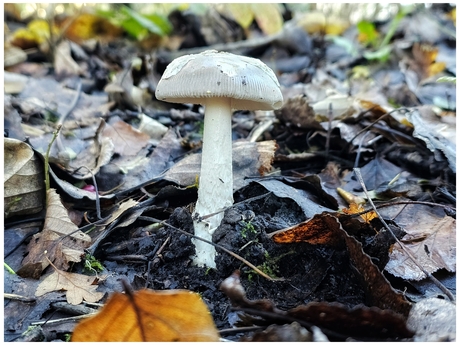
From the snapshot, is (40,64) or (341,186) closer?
(341,186)

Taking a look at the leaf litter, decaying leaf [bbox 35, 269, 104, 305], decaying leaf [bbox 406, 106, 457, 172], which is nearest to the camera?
the leaf litter

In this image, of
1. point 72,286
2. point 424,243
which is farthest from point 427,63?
point 72,286

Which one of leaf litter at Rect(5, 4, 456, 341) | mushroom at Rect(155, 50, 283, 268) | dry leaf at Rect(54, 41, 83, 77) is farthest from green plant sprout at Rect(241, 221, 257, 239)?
dry leaf at Rect(54, 41, 83, 77)

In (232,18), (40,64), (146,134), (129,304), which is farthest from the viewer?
(232,18)

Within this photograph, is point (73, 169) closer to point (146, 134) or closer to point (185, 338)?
point (146, 134)

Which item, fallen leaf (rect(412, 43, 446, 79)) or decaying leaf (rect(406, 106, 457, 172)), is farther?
fallen leaf (rect(412, 43, 446, 79))

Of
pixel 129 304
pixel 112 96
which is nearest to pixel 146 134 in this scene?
pixel 112 96

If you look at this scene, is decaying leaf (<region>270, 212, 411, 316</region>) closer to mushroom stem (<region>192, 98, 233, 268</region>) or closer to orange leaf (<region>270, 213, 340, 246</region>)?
orange leaf (<region>270, 213, 340, 246</region>)
